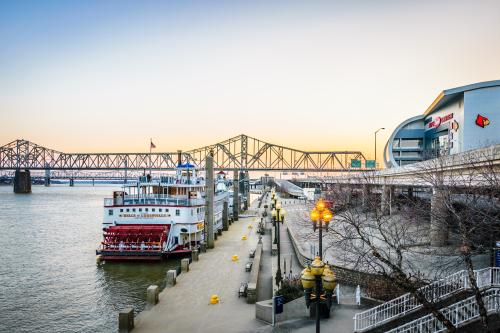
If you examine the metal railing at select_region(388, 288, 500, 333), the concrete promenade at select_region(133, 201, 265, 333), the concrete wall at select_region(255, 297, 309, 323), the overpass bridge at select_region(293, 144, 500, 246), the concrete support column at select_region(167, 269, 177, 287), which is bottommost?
the concrete promenade at select_region(133, 201, 265, 333)

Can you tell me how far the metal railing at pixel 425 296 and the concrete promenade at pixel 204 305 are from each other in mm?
4573

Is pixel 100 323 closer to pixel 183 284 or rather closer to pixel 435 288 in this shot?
pixel 183 284

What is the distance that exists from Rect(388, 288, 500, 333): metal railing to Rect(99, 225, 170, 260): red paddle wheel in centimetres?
2402

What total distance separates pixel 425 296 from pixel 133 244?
25.5 meters

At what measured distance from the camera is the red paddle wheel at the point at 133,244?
33062 millimetres

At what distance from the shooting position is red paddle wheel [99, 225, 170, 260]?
33.1 meters

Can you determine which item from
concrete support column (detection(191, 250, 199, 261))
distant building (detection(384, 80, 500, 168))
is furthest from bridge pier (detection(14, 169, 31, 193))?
concrete support column (detection(191, 250, 199, 261))

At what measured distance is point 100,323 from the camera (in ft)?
65.9

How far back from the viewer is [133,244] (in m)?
33.3

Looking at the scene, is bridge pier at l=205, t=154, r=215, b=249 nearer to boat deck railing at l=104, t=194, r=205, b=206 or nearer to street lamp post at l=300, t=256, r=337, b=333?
boat deck railing at l=104, t=194, r=205, b=206

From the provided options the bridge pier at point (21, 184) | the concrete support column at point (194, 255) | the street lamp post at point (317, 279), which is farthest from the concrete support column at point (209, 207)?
the bridge pier at point (21, 184)

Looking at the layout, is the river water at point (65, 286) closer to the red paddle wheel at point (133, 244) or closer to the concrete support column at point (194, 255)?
the red paddle wheel at point (133, 244)

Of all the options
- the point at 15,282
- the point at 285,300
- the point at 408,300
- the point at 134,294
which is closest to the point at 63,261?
the point at 15,282

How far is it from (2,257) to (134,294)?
20121 mm
